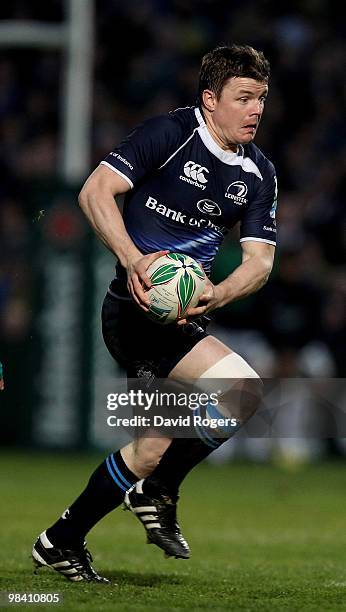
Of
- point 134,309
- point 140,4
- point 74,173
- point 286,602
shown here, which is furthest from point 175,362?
point 140,4

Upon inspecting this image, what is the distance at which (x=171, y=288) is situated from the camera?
6184 millimetres

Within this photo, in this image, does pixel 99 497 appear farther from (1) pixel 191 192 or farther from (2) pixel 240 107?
(2) pixel 240 107

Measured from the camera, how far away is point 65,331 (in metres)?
15.6

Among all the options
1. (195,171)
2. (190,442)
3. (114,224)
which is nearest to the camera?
(114,224)

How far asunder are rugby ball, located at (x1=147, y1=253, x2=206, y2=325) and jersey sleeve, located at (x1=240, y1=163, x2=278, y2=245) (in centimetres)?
62

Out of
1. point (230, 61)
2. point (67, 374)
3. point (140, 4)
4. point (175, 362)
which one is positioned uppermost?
point (140, 4)

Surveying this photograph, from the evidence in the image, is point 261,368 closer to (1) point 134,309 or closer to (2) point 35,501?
(2) point 35,501

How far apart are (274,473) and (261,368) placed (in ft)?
3.89

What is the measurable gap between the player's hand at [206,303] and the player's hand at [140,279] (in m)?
0.20

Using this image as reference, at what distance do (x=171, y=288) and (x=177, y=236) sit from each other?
652 mm

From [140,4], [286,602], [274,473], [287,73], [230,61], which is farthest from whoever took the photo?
[140,4]

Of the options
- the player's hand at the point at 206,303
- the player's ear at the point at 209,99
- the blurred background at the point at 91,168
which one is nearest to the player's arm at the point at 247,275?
the player's hand at the point at 206,303

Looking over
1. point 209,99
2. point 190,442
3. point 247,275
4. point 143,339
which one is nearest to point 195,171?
point 209,99

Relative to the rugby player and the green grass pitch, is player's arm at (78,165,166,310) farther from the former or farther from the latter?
the green grass pitch
